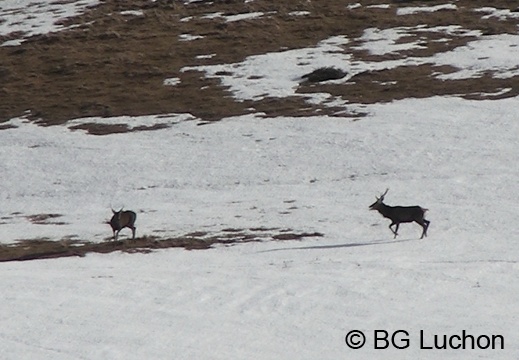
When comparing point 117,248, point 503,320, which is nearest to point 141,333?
point 503,320

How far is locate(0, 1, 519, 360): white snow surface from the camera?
18141 millimetres

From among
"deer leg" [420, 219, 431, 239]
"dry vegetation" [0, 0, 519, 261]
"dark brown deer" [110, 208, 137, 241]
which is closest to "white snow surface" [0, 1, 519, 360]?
"deer leg" [420, 219, 431, 239]

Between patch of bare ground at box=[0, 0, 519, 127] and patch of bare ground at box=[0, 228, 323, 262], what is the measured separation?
17442 millimetres

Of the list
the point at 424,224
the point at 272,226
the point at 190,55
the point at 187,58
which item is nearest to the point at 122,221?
the point at 272,226

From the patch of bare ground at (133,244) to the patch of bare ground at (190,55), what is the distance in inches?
687

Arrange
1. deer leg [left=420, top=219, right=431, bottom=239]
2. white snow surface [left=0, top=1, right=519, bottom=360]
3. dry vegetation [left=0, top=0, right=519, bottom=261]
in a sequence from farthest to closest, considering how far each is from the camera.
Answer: dry vegetation [left=0, top=0, right=519, bottom=261], deer leg [left=420, top=219, right=431, bottom=239], white snow surface [left=0, top=1, right=519, bottom=360]

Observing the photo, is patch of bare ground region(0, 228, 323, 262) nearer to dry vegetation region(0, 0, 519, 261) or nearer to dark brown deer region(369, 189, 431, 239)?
dark brown deer region(369, 189, 431, 239)

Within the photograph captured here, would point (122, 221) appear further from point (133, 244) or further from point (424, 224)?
point (424, 224)

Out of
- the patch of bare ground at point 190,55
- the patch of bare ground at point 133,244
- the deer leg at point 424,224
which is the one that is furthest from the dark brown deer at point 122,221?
the patch of bare ground at point 190,55

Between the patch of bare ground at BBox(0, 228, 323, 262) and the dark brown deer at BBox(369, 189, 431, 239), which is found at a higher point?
the dark brown deer at BBox(369, 189, 431, 239)

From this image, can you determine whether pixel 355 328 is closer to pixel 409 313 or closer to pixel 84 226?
pixel 409 313

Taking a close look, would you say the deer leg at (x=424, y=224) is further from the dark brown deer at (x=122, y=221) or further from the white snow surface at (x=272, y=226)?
the dark brown deer at (x=122, y=221)

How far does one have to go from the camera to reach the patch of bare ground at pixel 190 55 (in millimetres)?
49906

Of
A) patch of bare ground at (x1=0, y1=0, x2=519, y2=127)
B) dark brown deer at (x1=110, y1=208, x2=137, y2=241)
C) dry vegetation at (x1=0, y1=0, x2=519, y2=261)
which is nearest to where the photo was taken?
dark brown deer at (x1=110, y1=208, x2=137, y2=241)
